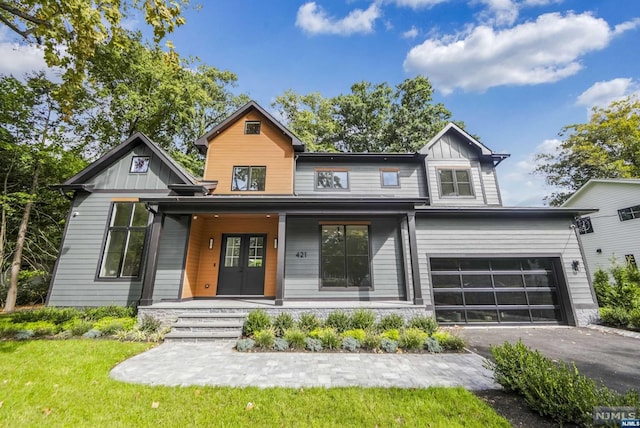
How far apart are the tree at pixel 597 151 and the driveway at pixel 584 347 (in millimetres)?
21522

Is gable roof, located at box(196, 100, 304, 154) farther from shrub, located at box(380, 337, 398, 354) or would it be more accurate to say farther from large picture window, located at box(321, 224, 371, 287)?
shrub, located at box(380, 337, 398, 354)

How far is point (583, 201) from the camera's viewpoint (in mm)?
15828

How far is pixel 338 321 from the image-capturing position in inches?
255

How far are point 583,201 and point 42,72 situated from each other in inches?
1233

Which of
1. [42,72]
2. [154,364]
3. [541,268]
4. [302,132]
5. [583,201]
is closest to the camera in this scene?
[154,364]

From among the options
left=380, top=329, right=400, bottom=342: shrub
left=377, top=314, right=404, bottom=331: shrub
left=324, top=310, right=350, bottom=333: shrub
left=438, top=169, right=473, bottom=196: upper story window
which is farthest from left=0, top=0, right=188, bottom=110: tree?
left=438, top=169, right=473, bottom=196: upper story window

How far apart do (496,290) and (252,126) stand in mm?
11236

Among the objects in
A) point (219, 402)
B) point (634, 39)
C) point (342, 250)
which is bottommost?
point (219, 402)

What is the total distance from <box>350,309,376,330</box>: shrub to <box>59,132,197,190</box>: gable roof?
702 cm

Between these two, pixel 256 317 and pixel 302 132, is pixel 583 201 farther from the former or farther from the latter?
pixel 256 317

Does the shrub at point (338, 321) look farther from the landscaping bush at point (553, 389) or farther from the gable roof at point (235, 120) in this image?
the gable roof at point (235, 120)

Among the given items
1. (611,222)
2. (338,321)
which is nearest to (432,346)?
(338,321)

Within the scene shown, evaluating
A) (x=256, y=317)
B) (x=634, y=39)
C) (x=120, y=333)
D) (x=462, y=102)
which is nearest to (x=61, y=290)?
(x=120, y=333)

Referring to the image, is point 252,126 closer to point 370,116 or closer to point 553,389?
point 553,389
